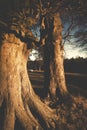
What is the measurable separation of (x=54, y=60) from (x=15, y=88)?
400 centimetres

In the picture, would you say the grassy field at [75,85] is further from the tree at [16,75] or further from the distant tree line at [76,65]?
the distant tree line at [76,65]

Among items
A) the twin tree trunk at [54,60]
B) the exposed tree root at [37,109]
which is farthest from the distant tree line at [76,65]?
the exposed tree root at [37,109]

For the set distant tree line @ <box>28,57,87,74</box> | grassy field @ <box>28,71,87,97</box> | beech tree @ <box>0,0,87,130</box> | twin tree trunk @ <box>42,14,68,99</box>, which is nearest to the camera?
beech tree @ <box>0,0,87,130</box>

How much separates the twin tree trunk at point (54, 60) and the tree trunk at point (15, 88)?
3.18 m

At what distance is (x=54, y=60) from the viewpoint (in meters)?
13.6

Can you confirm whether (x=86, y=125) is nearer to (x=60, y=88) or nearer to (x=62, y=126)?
(x=62, y=126)

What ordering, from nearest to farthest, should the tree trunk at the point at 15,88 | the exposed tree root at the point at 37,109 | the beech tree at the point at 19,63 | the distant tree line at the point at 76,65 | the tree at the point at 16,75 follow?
the beech tree at the point at 19,63, the tree at the point at 16,75, the tree trunk at the point at 15,88, the exposed tree root at the point at 37,109, the distant tree line at the point at 76,65

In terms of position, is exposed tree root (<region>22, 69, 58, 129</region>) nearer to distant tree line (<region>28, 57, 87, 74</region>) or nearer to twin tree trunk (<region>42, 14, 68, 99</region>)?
twin tree trunk (<region>42, 14, 68, 99</region>)

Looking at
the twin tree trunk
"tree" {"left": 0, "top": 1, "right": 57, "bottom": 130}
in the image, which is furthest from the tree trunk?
the twin tree trunk

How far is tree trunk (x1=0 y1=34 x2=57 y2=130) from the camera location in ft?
32.1

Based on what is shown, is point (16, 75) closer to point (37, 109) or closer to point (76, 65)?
point (37, 109)

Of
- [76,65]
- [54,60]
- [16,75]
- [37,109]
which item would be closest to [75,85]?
[54,60]

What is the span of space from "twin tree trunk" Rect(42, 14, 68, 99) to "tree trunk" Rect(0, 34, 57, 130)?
318 centimetres

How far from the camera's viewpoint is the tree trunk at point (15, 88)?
32.1 feet
